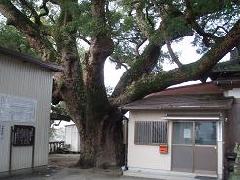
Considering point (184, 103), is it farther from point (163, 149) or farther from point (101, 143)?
point (101, 143)

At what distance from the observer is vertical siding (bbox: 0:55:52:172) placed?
15.5 metres

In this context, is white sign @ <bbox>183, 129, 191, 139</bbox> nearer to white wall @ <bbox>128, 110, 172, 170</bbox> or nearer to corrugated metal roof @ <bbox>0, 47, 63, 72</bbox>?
white wall @ <bbox>128, 110, 172, 170</bbox>

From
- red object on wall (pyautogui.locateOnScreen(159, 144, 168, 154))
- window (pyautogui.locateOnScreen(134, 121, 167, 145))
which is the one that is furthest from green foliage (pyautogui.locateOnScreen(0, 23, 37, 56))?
red object on wall (pyautogui.locateOnScreen(159, 144, 168, 154))

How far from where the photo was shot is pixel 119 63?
93.1 feet

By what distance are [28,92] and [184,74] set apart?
22.7 ft

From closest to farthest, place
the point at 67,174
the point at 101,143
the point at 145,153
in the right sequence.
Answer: the point at 67,174 < the point at 145,153 < the point at 101,143

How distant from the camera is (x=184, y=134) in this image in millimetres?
17703

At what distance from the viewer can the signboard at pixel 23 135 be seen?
15984mm

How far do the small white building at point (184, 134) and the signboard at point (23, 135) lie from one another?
4.41 metres

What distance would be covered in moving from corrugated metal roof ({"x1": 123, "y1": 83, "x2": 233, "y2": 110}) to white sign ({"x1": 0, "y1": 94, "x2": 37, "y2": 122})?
4192 millimetres

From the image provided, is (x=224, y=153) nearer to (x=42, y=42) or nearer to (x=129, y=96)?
(x=129, y=96)

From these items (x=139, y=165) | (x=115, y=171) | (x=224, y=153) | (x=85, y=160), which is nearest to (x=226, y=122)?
(x=224, y=153)

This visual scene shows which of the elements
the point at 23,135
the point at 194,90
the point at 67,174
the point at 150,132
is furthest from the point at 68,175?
the point at 194,90

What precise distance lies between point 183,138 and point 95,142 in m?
4.73
